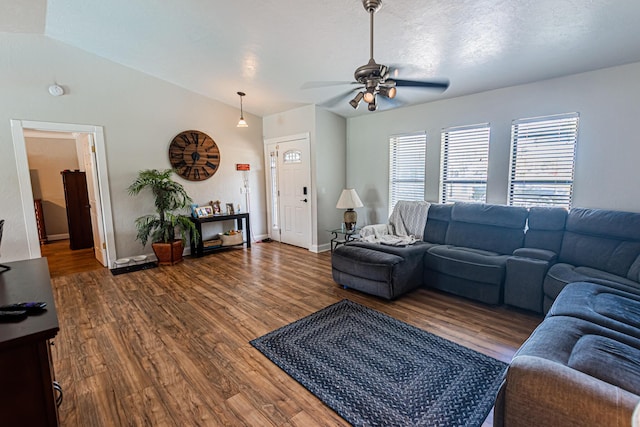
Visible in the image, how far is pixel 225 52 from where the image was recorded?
368 cm

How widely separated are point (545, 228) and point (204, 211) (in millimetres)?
5096

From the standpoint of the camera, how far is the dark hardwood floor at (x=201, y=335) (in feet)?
6.08

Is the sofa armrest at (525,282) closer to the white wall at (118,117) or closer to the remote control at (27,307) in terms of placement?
the remote control at (27,307)

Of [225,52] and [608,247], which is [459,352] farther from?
[225,52]

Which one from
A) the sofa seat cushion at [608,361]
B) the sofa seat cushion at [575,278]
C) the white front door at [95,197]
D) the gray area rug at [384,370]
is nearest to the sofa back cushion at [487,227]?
the sofa seat cushion at [575,278]

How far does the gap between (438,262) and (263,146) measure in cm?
434

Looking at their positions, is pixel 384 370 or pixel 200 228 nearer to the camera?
pixel 384 370

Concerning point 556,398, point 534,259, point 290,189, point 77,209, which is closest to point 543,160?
point 534,259

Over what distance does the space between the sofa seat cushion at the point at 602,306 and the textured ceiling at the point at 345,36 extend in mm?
2139

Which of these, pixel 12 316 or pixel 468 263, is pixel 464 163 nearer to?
pixel 468 263

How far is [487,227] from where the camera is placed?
376cm

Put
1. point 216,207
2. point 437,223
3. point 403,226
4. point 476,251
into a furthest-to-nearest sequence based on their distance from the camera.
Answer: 1. point 216,207
2. point 403,226
3. point 437,223
4. point 476,251

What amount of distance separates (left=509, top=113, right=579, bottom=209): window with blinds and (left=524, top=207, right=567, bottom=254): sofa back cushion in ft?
1.19

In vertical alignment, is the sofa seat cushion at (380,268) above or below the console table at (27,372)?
below
